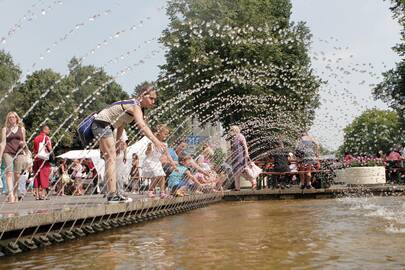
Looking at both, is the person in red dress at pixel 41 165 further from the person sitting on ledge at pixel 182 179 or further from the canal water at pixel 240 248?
the canal water at pixel 240 248

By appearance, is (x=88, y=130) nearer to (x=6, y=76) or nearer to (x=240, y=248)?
(x=240, y=248)

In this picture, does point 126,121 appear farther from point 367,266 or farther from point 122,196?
point 367,266

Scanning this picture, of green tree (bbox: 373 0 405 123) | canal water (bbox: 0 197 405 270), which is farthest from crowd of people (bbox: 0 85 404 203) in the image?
green tree (bbox: 373 0 405 123)

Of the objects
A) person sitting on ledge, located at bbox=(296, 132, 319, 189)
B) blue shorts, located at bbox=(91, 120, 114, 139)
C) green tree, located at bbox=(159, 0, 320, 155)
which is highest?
green tree, located at bbox=(159, 0, 320, 155)

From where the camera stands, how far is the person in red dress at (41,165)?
45.8ft

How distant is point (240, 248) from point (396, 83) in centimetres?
4419

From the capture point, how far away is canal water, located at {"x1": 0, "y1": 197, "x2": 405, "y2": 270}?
18.0ft

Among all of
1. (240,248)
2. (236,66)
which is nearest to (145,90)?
(240,248)

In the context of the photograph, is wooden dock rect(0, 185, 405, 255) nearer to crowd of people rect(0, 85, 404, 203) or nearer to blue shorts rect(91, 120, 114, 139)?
crowd of people rect(0, 85, 404, 203)

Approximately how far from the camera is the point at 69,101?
67.7m

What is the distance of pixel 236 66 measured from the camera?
40844 mm

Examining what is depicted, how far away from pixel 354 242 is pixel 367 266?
5.00 feet

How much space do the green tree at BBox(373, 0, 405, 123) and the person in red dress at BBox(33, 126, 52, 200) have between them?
35.5m

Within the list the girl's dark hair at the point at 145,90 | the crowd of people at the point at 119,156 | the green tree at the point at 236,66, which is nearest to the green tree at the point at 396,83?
the green tree at the point at 236,66
